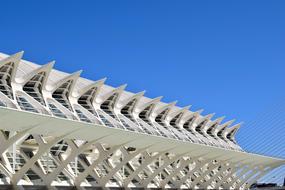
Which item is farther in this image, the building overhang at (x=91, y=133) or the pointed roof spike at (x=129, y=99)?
the pointed roof spike at (x=129, y=99)

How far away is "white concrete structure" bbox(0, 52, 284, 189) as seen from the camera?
24.5m

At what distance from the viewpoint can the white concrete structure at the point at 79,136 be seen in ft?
80.4

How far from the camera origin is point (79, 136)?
85.7ft

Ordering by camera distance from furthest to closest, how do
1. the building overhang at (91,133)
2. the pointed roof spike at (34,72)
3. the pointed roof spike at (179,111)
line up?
the pointed roof spike at (179,111), the pointed roof spike at (34,72), the building overhang at (91,133)

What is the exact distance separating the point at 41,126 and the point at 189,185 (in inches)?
1076

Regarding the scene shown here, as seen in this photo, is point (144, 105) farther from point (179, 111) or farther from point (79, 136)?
point (79, 136)

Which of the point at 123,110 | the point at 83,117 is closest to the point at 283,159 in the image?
the point at 123,110

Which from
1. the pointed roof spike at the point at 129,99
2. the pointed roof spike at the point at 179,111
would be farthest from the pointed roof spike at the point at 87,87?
the pointed roof spike at the point at 179,111

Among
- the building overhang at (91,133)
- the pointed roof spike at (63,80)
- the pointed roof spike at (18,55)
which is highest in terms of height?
the pointed roof spike at (63,80)

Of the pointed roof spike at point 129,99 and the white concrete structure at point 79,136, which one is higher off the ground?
the pointed roof spike at point 129,99

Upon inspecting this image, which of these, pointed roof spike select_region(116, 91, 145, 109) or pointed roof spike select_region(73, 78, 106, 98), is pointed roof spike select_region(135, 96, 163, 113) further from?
pointed roof spike select_region(73, 78, 106, 98)

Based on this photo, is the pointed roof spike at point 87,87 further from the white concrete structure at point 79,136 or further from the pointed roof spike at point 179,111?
the pointed roof spike at point 179,111

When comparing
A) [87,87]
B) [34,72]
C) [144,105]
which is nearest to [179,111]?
[144,105]

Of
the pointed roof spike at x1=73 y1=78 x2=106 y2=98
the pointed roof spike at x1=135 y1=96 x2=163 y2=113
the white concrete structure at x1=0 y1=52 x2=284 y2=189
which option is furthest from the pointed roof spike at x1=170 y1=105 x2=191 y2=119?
the pointed roof spike at x1=73 y1=78 x2=106 y2=98
